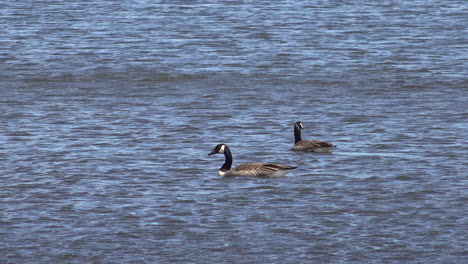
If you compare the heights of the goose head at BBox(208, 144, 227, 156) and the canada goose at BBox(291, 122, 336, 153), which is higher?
the goose head at BBox(208, 144, 227, 156)

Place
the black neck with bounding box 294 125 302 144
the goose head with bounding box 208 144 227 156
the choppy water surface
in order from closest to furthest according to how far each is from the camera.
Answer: the choppy water surface, the goose head with bounding box 208 144 227 156, the black neck with bounding box 294 125 302 144

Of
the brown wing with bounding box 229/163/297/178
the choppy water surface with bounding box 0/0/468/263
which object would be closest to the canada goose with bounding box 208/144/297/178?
the brown wing with bounding box 229/163/297/178

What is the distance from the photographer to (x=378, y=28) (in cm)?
4575

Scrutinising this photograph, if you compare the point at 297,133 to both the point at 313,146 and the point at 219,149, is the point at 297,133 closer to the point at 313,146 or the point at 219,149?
the point at 313,146

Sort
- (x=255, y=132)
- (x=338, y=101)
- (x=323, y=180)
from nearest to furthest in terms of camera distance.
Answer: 1. (x=323, y=180)
2. (x=255, y=132)
3. (x=338, y=101)

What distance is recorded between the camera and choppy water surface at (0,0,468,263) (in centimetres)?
1736

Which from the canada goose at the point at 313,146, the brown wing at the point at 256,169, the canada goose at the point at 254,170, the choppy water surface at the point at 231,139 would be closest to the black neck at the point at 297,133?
the canada goose at the point at 313,146

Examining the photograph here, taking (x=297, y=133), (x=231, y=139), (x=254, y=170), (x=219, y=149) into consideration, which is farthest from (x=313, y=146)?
(x=254, y=170)

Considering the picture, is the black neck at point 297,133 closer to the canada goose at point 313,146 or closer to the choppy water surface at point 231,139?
the canada goose at point 313,146

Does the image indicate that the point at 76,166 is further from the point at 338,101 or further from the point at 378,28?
the point at 378,28

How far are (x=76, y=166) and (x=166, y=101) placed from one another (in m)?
7.80

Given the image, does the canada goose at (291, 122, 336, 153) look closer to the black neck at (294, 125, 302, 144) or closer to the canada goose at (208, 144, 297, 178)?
the black neck at (294, 125, 302, 144)

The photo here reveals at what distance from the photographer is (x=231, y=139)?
25422 millimetres

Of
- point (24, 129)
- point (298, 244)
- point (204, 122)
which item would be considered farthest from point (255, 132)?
point (298, 244)
